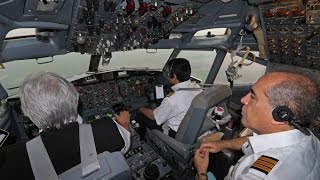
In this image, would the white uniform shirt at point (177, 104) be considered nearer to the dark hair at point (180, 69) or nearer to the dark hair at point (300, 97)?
the dark hair at point (180, 69)

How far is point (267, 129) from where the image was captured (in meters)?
1.08

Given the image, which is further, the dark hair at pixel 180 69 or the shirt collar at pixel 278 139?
the dark hair at pixel 180 69

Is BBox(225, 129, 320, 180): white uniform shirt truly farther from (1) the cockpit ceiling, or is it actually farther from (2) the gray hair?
(1) the cockpit ceiling

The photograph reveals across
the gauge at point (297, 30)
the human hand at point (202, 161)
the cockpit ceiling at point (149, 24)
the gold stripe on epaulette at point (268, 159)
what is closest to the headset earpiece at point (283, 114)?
the gold stripe on epaulette at point (268, 159)

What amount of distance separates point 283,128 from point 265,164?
0.66 feet

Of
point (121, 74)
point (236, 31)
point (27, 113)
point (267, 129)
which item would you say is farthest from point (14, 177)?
point (236, 31)

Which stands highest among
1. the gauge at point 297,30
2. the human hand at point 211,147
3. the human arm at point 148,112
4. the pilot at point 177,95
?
the gauge at point 297,30

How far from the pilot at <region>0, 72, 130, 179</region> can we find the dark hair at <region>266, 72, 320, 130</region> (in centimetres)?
78

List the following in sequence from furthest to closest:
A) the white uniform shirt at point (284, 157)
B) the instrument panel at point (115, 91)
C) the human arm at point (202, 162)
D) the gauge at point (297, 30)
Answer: the instrument panel at point (115, 91), the gauge at point (297, 30), the human arm at point (202, 162), the white uniform shirt at point (284, 157)

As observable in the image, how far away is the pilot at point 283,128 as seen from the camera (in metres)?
0.92

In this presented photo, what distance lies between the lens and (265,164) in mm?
925

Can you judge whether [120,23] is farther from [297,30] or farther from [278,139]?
[278,139]

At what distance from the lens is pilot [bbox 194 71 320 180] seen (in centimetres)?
92

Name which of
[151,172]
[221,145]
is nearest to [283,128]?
[221,145]
